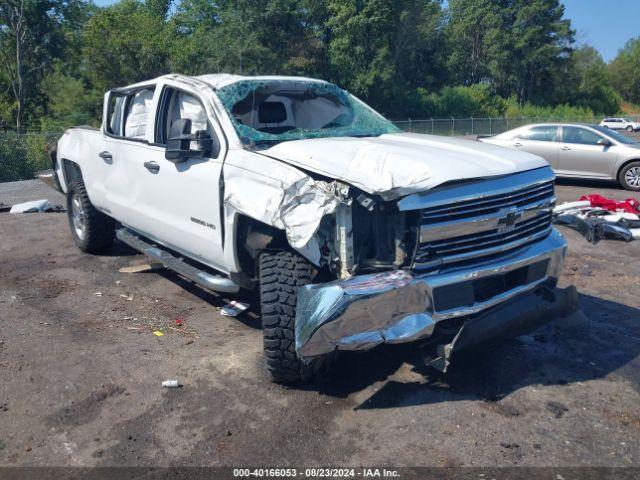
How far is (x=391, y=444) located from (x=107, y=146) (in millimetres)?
4426

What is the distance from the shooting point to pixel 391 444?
3.29m

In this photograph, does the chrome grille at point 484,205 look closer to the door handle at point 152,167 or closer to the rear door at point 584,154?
the door handle at point 152,167

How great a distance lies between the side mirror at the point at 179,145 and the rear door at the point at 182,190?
10 cm

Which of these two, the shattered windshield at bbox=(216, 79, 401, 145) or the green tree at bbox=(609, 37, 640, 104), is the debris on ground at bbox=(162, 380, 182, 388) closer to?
the shattered windshield at bbox=(216, 79, 401, 145)

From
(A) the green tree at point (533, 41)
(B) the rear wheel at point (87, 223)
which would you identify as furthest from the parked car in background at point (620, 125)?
(B) the rear wheel at point (87, 223)

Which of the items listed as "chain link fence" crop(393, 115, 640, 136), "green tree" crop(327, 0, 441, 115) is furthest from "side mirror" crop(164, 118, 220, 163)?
"green tree" crop(327, 0, 441, 115)

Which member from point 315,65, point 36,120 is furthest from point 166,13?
point 315,65

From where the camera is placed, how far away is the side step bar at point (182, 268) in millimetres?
4531

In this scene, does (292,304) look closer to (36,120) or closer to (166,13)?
(36,120)

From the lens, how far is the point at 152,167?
5.24 meters

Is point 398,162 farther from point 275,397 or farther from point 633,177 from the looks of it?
point 633,177

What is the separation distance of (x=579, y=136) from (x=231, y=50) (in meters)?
29.0

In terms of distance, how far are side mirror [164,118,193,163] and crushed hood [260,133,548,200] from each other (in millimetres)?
736

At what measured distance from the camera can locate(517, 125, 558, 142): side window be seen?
13789mm
